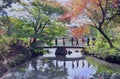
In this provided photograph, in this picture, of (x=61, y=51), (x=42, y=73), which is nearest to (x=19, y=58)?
(x=42, y=73)

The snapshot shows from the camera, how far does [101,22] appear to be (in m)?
24.4

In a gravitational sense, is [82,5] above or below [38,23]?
above

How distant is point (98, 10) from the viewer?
82.3ft

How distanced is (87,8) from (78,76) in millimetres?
8620

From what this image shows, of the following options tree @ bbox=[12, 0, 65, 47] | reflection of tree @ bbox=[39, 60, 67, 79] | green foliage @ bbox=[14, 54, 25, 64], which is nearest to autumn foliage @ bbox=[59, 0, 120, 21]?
tree @ bbox=[12, 0, 65, 47]

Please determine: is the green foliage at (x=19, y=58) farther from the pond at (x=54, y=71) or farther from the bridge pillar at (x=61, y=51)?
the bridge pillar at (x=61, y=51)

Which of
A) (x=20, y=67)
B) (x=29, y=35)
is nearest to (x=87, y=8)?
(x=29, y=35)

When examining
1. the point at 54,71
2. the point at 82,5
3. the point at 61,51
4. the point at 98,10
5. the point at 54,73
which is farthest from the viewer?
the point at 61,51

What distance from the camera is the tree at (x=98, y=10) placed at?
23.9m

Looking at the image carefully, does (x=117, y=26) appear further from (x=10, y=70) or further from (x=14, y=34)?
(x=10, y=70)

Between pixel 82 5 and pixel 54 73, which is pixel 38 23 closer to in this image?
pixel 82 5

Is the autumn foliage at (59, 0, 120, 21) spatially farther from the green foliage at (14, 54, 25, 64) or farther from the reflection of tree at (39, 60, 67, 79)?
the reflection of tree at (39, 60, 67, 79)

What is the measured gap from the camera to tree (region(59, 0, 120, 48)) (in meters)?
23.9

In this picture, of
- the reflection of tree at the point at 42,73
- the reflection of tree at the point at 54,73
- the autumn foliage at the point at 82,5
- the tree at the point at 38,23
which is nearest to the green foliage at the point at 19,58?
the reflection of tree at the point at 42,73
